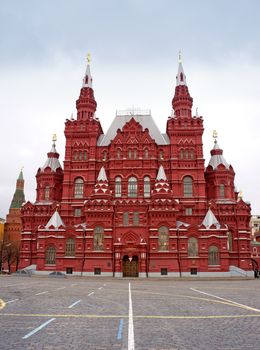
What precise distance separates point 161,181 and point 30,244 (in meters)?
25.2

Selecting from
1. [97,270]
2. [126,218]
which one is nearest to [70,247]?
[97,270]

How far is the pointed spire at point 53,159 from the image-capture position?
6419 cm

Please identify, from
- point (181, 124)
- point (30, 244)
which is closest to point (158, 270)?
point (30, 244)

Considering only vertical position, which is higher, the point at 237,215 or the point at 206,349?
the point at 237,215

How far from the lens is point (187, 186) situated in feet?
194

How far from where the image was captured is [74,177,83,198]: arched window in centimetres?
5994

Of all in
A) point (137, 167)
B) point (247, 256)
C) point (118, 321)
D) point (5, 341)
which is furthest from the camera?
point (137, 167)

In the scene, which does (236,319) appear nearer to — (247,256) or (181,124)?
(247,256)

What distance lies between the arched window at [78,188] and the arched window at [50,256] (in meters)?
10.3

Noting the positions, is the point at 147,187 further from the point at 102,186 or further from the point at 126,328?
the point at 126,328

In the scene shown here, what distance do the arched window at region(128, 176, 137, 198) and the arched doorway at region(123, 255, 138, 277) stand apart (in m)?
10.9

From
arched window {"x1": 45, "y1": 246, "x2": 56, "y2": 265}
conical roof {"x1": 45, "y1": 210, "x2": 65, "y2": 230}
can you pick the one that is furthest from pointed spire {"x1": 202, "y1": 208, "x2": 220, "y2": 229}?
arched window {"x1": 45, "y1": 246, "x2": 56, "y2": 265}

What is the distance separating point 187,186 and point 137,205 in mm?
10505

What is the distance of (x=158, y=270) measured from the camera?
51375mm
